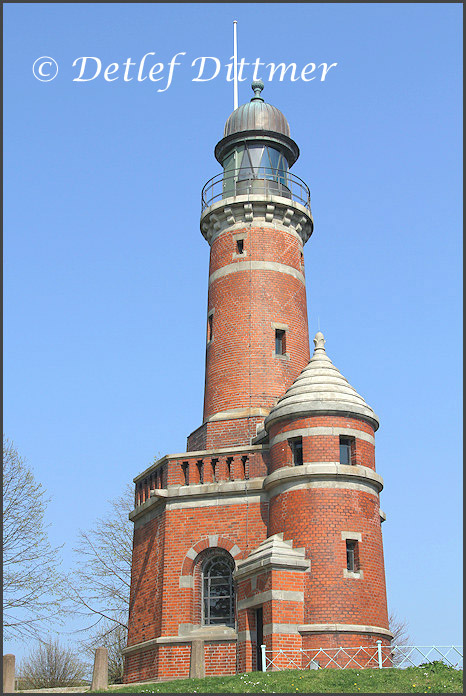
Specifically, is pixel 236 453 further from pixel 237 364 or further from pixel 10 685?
pixel 10 685

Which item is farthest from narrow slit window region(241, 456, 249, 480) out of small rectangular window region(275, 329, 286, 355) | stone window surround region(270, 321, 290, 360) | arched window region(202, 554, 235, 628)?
small rectangular window region(275, 329, 286, 355)

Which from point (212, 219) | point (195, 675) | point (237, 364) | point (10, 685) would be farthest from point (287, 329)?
point (10, 685)

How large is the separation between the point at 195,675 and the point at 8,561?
45.2 feet

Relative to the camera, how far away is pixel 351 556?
22.8 metres

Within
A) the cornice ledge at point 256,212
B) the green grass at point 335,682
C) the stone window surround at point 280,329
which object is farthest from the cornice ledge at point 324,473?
the cornice ledge at point 256,212

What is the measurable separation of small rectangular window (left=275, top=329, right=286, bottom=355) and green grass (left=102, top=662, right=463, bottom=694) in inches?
493

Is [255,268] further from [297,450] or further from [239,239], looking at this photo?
[297,450]

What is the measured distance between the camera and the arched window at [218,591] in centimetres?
2470

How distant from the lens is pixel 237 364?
28828mm

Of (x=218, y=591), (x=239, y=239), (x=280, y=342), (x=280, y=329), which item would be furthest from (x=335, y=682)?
(x=239, y=239)

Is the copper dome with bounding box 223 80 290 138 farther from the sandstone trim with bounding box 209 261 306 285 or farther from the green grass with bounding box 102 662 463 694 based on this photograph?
the green grass with bounding box 102 662 463 694

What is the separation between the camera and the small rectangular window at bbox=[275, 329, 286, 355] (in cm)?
2939

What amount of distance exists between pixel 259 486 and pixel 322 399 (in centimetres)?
328

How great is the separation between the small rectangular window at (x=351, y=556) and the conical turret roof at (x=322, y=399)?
3591 mm
